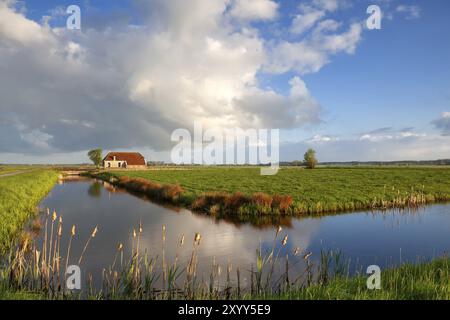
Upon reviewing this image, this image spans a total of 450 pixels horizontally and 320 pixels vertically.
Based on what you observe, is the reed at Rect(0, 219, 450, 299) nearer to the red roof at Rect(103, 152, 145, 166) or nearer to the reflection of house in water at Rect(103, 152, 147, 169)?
the reflection of house in water at Rect(103, 152, 147, 169)

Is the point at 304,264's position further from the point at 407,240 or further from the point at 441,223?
the point at 441,223

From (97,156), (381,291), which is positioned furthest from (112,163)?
(381,291)

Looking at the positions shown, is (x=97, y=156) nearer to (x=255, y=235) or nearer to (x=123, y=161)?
(x=123, y=161)

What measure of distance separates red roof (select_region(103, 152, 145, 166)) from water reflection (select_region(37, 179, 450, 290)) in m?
89.6

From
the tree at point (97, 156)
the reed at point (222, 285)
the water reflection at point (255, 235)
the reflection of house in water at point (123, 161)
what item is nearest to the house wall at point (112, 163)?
the reflection of house in water at point (123, 161)

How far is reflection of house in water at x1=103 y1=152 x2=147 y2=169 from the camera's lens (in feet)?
366

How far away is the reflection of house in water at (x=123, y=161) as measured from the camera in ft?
366

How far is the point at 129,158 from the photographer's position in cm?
11350

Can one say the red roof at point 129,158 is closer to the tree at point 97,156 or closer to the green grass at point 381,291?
the tree at point 97,156

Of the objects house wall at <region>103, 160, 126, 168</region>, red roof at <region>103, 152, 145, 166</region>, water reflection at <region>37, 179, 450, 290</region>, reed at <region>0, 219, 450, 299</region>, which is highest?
red roof at <region>103, 152, 145, 166</region>

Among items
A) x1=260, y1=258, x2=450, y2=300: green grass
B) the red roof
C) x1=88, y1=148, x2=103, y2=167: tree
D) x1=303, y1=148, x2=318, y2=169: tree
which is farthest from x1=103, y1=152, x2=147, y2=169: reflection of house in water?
x1=260, y1=258, x2=450, y2=300: green grass

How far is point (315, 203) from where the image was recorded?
81.5 ft
